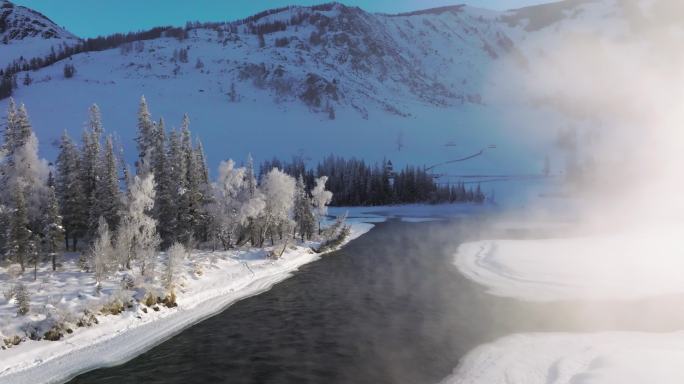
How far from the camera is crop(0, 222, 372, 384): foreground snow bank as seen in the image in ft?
82.2

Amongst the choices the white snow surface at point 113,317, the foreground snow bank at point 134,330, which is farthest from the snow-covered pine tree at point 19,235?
the foreground snow bank at point 134,330

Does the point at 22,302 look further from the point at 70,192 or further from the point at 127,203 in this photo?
the point at 70,192

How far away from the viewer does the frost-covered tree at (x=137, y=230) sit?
43219mm

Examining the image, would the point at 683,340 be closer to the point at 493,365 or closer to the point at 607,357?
the point at 607,357

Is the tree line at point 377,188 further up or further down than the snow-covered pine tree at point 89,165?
further down

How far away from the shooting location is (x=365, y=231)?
309 feet

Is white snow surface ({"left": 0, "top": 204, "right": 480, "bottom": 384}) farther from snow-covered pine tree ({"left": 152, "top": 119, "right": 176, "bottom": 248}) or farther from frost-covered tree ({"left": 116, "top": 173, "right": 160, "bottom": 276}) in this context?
snow-covered pine tree ({"left": 152, "top": 119, "right": 176, "bottom": 248})

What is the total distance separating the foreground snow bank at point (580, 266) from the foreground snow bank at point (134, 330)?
24446 millimetres

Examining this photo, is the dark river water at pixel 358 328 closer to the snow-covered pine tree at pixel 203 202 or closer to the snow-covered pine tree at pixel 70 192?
the snow-covered pine tree at pixel 203 202

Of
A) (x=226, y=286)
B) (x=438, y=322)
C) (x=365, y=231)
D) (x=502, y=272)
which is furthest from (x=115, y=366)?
(x=365, y=231)

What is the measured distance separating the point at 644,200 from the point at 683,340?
134081mm

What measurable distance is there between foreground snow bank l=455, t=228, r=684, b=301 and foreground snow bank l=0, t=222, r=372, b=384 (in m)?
24.4

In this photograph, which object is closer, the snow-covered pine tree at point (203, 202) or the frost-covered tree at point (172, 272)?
the frost-covered tree at point (172, 272)

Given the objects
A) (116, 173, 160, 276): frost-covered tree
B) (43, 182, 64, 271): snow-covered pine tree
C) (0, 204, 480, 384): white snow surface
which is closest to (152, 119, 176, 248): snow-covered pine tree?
(0, 204, 480, 384): white snow surface
